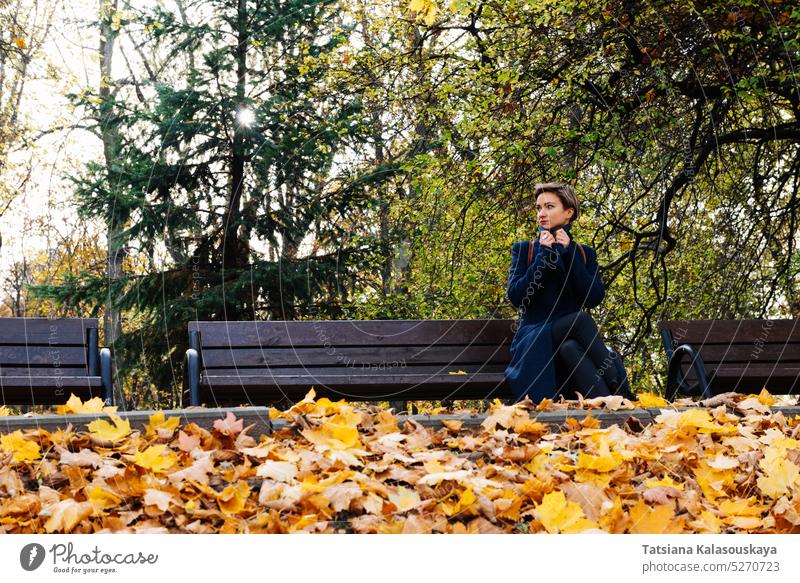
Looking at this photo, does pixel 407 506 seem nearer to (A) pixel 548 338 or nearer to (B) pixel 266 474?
(B) pixel 266 474

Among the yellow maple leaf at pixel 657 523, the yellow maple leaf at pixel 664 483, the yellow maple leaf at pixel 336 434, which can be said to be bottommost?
the yellow maple leaf at pixel 657 523

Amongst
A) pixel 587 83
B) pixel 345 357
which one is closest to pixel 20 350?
pixel 345 357

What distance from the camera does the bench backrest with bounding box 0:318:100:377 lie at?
178 inches

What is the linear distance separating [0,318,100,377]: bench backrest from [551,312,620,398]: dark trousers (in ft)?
8.23

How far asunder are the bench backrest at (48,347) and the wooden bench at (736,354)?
11.0ft

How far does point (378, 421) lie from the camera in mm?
3211

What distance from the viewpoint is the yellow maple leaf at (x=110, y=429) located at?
2727 mm

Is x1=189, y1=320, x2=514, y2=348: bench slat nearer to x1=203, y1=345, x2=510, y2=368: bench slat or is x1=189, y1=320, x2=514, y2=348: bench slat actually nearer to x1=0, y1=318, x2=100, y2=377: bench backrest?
x1=203, y1=345, x2=510, y2=368: bench slat

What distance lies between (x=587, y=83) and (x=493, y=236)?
1475mm

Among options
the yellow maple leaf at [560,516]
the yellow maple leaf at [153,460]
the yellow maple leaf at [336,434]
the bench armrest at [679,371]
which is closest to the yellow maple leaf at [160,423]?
the yellow maple leaf at [153,460]

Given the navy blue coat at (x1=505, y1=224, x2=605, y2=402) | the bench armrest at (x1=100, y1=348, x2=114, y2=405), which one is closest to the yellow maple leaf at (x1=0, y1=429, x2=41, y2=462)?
the bench armrest at (x1=100, y1=348, x2=114, y2=405)

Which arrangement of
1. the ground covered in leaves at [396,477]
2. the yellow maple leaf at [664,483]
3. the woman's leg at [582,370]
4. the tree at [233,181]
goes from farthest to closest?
1. the tree at [233,181]
2. the woman's leg at [582,370]
3. the yellow maple leaf at [664,483]
4. the ground covered in leaves at [396,477]

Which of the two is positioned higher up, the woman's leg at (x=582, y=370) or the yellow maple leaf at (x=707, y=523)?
the woman's leg at (x=582, y=370)

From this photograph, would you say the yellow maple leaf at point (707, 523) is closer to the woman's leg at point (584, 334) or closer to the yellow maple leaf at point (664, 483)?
the yellow maple leaf at point (664, 483)
